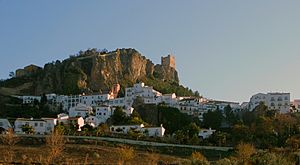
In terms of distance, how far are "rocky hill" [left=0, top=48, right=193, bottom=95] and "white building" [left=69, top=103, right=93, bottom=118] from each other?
1178 centimetres

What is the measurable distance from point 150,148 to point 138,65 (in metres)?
48.1

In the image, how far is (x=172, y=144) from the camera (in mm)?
52312

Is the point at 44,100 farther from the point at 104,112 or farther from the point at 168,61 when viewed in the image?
the point at 168,61

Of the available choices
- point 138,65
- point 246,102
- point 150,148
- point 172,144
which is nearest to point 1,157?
point 150,148

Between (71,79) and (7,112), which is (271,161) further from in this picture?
(71,79)

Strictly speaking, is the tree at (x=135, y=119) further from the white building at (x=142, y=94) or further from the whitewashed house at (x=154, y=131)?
the white building at (x=142, y=94)

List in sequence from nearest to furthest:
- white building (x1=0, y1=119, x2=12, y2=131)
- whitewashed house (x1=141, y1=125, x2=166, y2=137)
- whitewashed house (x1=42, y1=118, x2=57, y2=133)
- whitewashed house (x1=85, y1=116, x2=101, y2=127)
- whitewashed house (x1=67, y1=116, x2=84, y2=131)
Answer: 1. whitewashed house (x1=141, y1=125, x2=166, y2=137)
2. whitewashed house (x1=42, y1=118, x2=57, y2=133)
3. white building (x1=0, y1=119, x2=12, y2=131)
4. whitewashed house (x1=67, y1=116, x2=84, y2=131)
5. whitewashed house (x1=85, y1=116, x2=101, y2=127)

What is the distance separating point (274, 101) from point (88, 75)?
33442mm

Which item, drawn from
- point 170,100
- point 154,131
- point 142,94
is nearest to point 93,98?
point 142,94

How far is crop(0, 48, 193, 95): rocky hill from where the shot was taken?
275 feet

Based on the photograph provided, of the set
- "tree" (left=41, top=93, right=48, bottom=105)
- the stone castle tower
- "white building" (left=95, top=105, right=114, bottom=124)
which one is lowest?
"white building" (left=95, top=105, right=114, bottom=124)

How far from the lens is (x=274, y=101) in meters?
74.4

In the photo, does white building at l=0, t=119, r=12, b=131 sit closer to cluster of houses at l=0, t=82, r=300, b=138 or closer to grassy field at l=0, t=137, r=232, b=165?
cluster of houses at l=0, t=82, r=300, b=138

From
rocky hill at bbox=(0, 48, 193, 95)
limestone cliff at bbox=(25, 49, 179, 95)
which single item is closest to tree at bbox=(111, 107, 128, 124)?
rocky hill at bbox=(0, 48, 193, 95)
